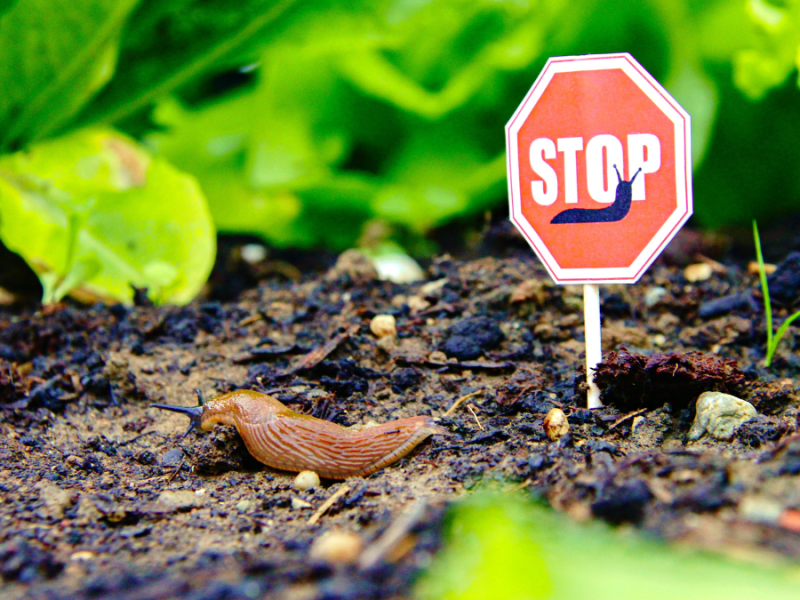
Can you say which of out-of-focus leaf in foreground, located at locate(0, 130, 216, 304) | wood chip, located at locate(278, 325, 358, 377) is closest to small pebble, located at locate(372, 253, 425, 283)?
out-of-focus leaf in foreground, located at locate(0, 130, 216, 304)

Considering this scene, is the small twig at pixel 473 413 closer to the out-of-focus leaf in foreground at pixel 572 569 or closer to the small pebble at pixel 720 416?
the small pebble at pixel 720 416

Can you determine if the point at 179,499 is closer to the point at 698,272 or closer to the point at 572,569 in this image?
the point at 572,569

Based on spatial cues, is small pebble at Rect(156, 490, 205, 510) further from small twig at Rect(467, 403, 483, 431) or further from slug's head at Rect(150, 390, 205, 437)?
small twig at Rect(467, 403, 483, 431)

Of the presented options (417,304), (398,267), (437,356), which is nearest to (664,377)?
(437,356)

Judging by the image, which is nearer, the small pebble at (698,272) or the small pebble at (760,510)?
the small pebble at (760,510)

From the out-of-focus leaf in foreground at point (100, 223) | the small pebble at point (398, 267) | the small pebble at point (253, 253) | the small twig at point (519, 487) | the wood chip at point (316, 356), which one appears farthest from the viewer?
the small pebble at point (253, 253)

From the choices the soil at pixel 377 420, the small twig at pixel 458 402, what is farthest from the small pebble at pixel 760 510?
the small twig at pixel 458 402

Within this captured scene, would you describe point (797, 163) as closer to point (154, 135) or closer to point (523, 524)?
point (523, 524)
